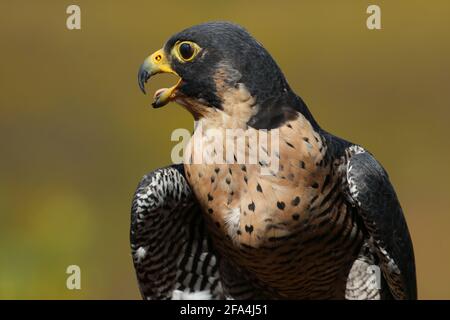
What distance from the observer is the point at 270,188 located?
6.09 metres

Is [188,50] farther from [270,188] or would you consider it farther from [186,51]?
[270,188]

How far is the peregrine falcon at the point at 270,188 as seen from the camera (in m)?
6.07

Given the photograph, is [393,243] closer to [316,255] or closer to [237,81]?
[316,255]

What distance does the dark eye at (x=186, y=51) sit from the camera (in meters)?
6.15

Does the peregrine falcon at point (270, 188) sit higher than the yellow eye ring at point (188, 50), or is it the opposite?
the yellow eye ring at point (188, 50)

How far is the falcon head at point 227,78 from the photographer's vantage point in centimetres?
605

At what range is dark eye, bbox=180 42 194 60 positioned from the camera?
20.2ft

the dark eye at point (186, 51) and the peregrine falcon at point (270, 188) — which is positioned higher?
the dark eye at point (186, 51)

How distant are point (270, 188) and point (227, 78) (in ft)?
1.91

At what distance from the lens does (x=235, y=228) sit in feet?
20.3

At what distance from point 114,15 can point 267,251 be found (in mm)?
8613

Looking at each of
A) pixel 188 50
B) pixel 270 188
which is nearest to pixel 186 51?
pixel 188 50

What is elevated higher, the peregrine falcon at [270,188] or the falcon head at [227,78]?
the falcon head at [227,78]
